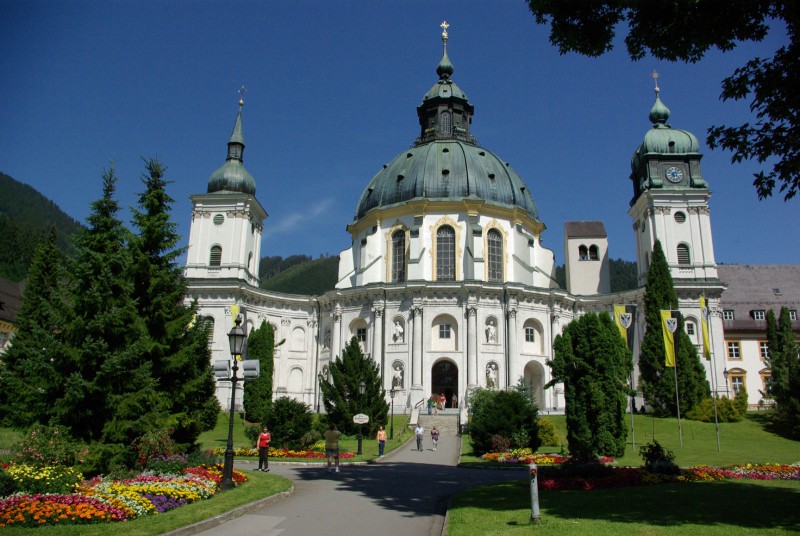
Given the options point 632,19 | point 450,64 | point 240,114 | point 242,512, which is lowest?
point 242,512

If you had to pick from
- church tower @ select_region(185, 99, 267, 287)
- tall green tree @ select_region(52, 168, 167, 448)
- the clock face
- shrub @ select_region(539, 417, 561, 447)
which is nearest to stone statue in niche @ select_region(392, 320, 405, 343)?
church tower @ select_region(185, 99, 267, 287)

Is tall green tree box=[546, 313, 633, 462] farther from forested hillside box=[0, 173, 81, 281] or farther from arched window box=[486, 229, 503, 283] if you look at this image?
forested hillside box=[0, 173, 81, 281]

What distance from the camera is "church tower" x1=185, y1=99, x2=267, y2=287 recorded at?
55.6 m

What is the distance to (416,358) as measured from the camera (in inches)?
1938

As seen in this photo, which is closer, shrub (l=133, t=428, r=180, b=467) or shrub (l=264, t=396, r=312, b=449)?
shrub (l=133, t=428, r=180, b=467)

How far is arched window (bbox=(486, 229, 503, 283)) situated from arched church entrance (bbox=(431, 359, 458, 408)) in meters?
8.83

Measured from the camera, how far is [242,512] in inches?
530

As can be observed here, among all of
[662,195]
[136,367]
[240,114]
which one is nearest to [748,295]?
[662,195]

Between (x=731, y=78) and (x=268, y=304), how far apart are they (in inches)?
1931

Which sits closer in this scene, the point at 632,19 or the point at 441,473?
the point at 632,19

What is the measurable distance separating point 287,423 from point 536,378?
3068cm

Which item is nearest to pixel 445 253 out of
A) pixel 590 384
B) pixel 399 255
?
pixel 399 255

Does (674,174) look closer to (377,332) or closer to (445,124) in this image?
(445,124)

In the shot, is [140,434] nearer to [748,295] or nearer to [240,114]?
[240,114]
